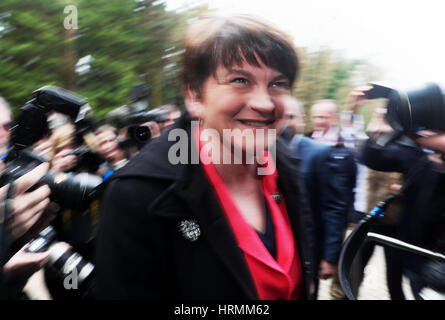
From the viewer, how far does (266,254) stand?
47.5 inches

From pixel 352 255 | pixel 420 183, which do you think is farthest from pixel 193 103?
pixel 420 183

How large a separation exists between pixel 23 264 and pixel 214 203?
2.90 feet

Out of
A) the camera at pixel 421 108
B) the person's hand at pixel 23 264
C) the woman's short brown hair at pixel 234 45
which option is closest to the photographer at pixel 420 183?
the camera at pixel 421 108

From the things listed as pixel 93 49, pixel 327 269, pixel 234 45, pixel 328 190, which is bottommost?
pixel 93 49

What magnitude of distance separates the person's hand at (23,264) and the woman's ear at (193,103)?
2.85ft

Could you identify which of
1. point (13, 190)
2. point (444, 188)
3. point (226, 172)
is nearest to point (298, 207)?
point (226, 172)

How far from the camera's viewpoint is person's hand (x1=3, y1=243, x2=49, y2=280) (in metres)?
1.43

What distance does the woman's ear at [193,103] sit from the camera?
1.29 m

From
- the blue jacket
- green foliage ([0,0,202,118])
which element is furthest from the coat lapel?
green foliage ([0,0,202,118])

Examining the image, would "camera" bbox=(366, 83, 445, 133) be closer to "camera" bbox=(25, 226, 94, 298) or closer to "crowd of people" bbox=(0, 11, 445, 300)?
"crowd of people" bbox=(0, 11, 445, 300)

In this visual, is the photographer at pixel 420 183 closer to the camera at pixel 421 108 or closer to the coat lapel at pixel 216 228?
the camera at pixel 421 108

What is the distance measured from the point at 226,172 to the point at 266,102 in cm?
30

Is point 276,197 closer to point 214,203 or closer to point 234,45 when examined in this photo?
point 214,203
